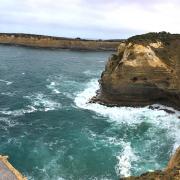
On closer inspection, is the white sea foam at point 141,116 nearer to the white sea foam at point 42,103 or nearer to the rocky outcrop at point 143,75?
the rocky outcrop at point 143,75

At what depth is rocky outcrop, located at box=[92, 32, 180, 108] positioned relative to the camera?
56562 millimetres

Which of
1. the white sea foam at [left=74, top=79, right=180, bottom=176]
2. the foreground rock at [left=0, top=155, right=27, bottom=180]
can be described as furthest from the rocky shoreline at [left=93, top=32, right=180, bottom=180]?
the foreground rock at [left=0, top=155, right=27, bottom=180]

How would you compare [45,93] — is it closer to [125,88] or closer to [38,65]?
[125,88]

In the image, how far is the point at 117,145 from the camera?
46531 mm

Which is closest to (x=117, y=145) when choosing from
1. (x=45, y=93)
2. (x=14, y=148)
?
(x=14, y=148)

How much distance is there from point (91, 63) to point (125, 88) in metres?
61.1

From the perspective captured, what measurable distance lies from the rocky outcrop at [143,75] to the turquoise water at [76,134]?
231 centimetres

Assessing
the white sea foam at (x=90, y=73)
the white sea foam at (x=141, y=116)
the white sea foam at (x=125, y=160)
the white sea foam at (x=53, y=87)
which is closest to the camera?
the white sea foam at (x=125, y=160)

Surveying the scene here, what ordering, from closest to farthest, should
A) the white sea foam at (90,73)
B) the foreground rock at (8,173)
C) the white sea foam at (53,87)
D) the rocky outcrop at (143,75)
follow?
the foreground rock at (8,173), the rocky outcrop at (143,75), the white sea foam at (53,87), the white sea foam at (90,73)

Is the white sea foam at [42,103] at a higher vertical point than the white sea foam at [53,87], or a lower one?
lower

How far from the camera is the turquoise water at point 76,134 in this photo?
134 ft

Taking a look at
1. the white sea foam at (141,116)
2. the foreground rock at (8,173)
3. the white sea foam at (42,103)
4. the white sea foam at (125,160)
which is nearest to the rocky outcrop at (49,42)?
the white sea foam at (42,103)

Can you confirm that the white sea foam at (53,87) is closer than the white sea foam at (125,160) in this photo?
No

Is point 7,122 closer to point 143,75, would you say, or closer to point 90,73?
point 143,75
